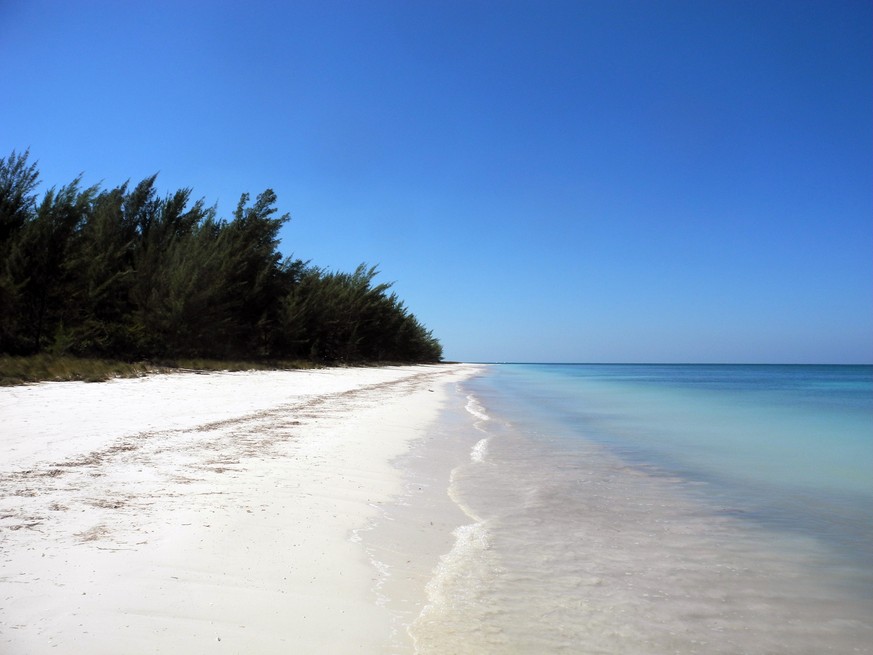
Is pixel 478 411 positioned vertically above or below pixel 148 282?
below

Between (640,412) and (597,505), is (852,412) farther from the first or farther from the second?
(597,505)

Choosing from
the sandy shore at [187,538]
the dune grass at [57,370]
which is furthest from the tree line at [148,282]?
the sandy shore at [187,538]

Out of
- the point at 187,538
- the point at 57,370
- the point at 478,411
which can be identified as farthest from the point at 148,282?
the point at 187,538

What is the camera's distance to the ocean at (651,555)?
2.54m

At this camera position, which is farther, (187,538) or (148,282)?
(148,282)

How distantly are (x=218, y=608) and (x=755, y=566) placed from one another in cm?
336

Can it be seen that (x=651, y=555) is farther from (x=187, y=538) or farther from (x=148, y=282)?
(x=148, y=282)

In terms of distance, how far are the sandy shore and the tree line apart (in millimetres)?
11852

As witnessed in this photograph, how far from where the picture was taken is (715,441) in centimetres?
984

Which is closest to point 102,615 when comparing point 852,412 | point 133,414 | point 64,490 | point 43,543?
point 43,543

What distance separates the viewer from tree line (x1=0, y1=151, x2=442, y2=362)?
646 inches

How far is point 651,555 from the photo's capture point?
365cm

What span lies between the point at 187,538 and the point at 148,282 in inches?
876

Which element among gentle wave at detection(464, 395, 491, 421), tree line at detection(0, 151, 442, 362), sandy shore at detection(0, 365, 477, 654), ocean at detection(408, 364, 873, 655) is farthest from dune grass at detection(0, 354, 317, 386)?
ocean at detection(408, 364, 873, 655)
